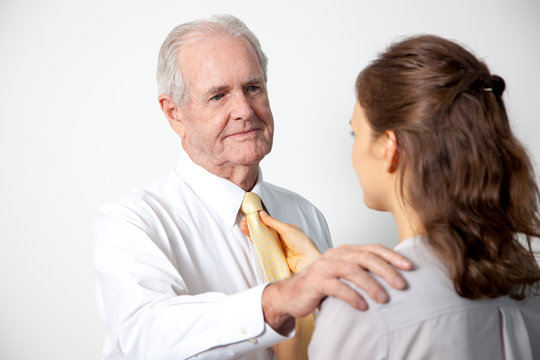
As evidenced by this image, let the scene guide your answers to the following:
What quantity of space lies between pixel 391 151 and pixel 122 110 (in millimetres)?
1860

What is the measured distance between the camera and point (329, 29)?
285 cm

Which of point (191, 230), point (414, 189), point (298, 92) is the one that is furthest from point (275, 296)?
point (298, 92)

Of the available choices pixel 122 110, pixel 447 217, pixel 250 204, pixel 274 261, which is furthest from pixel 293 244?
pixel 122 110

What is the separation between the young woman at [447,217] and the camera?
1138 mm

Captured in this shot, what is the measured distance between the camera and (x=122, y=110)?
281 centimetres

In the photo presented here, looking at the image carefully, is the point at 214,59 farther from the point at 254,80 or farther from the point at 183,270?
the point at 183,270

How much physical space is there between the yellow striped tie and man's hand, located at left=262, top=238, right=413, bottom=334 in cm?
43

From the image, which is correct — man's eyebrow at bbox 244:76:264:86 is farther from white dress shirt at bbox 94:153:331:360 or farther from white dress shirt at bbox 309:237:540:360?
white dress shirt at bbox 309:237:540:360

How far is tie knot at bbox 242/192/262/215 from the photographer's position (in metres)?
2.02

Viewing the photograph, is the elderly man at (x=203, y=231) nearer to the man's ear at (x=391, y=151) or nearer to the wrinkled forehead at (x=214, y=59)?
the wrinkled forehead at (x=214, y=59)

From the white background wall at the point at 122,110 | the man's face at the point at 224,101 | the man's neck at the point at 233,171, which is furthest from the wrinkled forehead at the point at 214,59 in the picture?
the white background wall at the point at 122,110

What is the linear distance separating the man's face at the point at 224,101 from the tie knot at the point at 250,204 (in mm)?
120

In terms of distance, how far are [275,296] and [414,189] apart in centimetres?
42

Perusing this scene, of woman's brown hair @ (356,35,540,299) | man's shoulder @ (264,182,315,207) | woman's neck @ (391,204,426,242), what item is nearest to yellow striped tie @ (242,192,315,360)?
man's shoulder @ (264,182,315,207)
